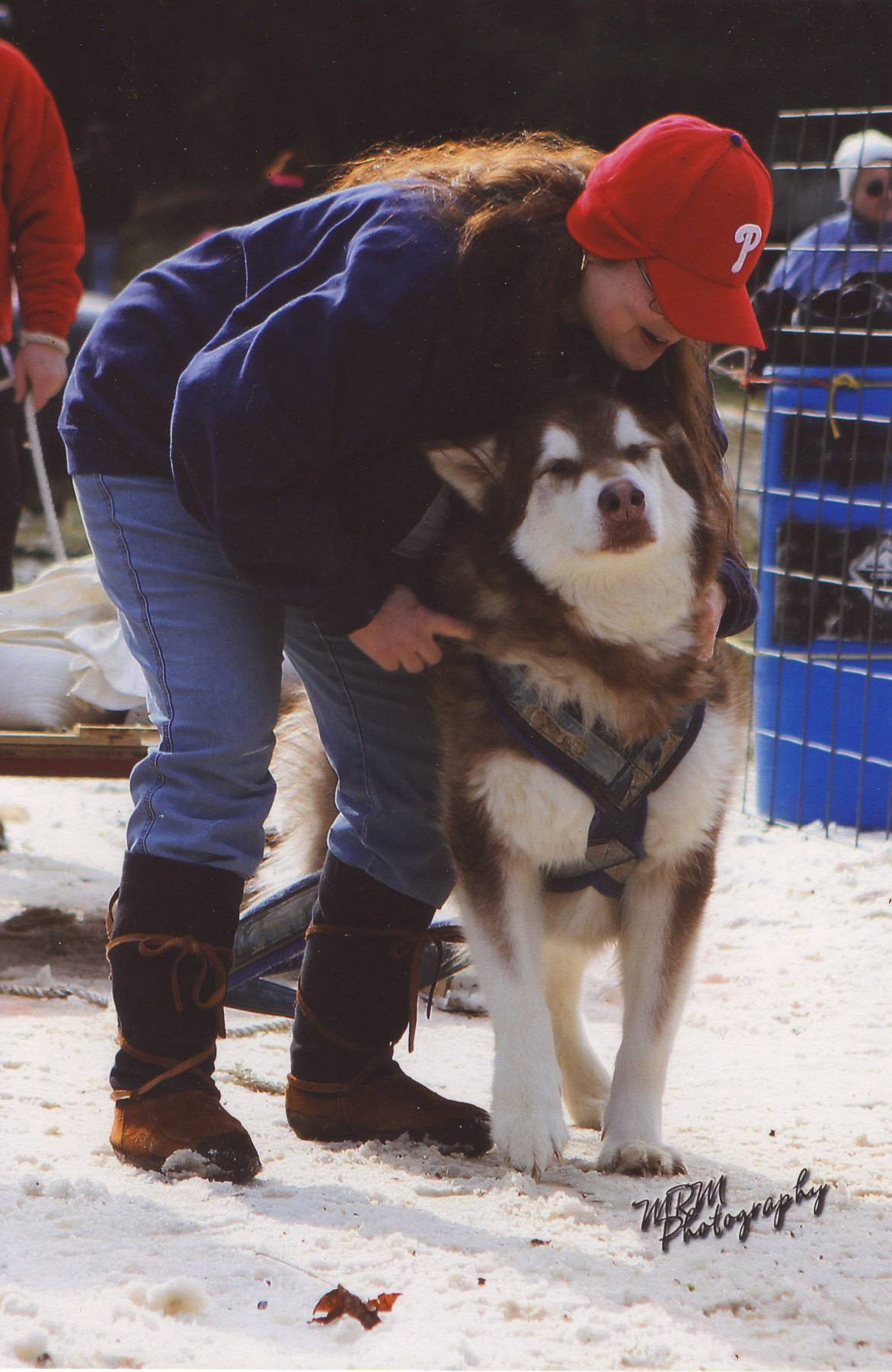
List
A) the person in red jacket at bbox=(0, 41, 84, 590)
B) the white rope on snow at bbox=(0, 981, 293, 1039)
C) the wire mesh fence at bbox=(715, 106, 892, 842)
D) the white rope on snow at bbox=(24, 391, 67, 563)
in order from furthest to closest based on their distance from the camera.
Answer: the wire mesh fence at bbox=(715, 106, 892, 842) < the white rope on snow at bbox=(24, 391, 67, 563) < the person in red jacket at bbox=(0, 41, 84, 590) < the white rope on snow at bbox=(0, 981, 293, 1039)

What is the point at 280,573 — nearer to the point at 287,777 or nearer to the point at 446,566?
the point at 446,566

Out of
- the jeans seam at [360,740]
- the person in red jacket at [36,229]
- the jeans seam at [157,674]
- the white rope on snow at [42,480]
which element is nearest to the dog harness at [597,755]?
the jeans seam at [360,740]

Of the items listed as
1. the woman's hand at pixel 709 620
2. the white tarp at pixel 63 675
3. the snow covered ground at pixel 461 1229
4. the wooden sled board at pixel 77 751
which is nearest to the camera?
the snow covered ground at pixel 461 1229

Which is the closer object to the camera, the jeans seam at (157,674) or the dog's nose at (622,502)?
the dog's nose at (622,502)

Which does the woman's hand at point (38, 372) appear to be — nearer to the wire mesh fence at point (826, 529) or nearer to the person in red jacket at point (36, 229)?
the person in red jacket at point (36, 229)

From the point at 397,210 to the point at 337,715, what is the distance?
854mm

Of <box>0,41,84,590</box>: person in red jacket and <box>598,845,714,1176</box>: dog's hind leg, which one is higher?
<box>0,41,84,590</box>: person in red jacket

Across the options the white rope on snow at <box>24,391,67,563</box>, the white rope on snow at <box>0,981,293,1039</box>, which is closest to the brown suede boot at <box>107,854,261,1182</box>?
the white rope on snow at <box>0,981,293,1039</box>

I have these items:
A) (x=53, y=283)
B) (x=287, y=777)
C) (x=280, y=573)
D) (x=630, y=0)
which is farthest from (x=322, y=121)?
(x=280, y=573)

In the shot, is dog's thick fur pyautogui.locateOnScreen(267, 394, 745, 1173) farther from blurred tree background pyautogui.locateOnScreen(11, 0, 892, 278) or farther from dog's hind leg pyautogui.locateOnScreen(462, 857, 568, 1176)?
blurred tree background pyautogui.locateOnScreen(11, 0, 892, 278)

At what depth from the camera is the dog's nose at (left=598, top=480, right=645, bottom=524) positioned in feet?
6.80

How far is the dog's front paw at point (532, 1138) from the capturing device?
2.24 metres

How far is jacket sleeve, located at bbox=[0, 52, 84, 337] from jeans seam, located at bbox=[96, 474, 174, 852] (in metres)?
2.23

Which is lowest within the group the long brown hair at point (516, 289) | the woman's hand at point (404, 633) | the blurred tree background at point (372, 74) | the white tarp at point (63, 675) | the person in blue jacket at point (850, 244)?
the white tarp at point (63, 675)
